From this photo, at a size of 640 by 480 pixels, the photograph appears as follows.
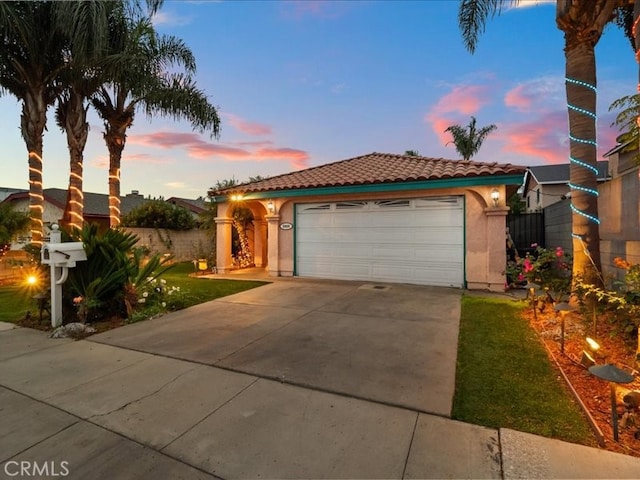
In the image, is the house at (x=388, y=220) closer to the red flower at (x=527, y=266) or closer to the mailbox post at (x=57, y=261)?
the red flower at (x=527, y=266)

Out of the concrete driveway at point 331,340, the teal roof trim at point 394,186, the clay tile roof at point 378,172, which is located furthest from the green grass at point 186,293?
the clay tile roof at point 378,172

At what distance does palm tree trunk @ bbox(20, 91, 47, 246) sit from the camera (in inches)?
379

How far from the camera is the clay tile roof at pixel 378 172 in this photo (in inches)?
325

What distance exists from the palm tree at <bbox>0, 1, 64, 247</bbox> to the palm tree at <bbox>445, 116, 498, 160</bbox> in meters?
26.2

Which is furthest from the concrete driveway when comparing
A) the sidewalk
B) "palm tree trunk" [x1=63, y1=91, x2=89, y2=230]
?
"palm tree trunk" [x1=63, y1=91, x2=89, y2=230]

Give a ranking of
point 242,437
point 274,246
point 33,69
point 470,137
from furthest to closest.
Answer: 1. point 470,137
2. point 274,246
3. point 33,69
4. point 242,437

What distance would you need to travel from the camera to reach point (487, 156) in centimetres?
2747

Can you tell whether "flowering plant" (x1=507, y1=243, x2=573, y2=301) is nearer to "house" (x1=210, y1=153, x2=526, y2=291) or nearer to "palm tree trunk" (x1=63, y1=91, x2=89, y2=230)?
"house" (x1=210, y1=153, x2=526, y2=291)

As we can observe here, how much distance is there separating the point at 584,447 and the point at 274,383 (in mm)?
2491

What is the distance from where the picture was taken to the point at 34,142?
9.74 meters

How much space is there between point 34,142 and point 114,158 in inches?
84.8

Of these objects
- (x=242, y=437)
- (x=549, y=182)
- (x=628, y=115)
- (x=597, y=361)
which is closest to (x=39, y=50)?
(x=242, y=437)

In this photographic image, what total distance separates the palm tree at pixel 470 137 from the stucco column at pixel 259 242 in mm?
20469

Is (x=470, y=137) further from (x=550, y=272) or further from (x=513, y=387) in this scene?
(x=513, y=387)
